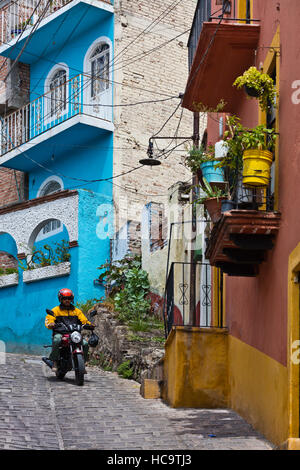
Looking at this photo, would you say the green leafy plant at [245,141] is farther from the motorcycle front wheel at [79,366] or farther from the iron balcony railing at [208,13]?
the motorcycle front wheel at [79,366]

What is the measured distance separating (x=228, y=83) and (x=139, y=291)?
288 inches

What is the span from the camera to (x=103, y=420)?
9562 millimetres

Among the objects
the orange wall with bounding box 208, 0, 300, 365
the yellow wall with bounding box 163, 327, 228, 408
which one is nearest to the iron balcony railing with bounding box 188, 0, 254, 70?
the orange wall with bounding box 208, 0, 300, 365

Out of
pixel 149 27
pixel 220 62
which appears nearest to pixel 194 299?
pixel 220 62

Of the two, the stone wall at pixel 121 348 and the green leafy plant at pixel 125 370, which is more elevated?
the stone wall at pixel 121 348

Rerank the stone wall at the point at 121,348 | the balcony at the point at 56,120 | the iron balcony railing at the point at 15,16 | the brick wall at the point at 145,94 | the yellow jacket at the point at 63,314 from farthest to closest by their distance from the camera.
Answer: the iron balcony railing at the point at 15,16 < the brick wall at the point at 145,94 < the balcony at the point at 56,120 < the stone wall at the point at 121,348 < the yellow jacket at the point at 63,314

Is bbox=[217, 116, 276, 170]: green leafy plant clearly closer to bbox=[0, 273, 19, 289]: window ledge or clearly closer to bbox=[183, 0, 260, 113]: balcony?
bbox=[183, 0, 260, 113]: balcony

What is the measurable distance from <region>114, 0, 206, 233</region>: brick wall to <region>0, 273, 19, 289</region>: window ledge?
10.0ft

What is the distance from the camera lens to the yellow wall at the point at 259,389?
308 inches

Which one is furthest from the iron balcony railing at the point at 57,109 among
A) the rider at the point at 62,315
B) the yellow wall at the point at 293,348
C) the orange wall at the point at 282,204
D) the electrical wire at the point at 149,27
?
the yellow wall at the point at 293,348

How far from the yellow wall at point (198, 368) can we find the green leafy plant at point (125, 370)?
274 cm

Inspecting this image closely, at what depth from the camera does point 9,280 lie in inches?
799

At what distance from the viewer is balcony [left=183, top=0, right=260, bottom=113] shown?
1002cm

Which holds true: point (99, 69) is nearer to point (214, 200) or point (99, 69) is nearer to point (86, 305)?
point (86, 305)
